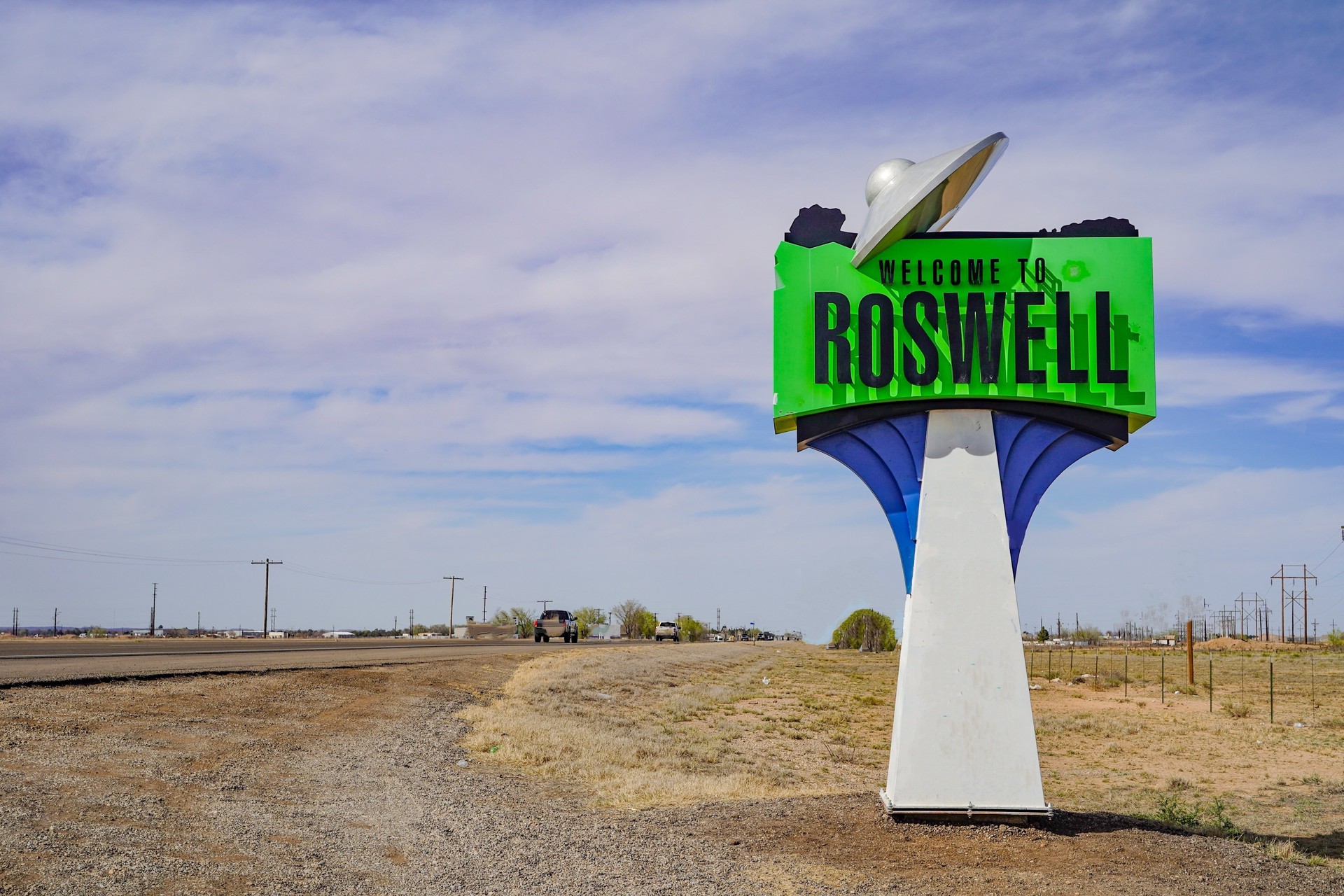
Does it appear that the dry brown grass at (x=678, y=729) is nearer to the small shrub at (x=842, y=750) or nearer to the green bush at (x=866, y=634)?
the small shrub at (x=842, y=750)

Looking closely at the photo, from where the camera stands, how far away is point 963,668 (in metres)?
10.5

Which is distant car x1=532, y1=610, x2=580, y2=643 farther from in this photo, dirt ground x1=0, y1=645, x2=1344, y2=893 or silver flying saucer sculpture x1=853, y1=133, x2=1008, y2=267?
silver flying saucer sculpture x1=853, y1=133, x2=1008, y2=267

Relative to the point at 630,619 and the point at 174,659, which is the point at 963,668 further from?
the point at 630,619

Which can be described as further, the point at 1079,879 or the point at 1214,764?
the point at 1214,764


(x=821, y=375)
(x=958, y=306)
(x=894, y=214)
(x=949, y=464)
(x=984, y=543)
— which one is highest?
(x=894, y=214)

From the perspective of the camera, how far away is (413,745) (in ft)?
55.6

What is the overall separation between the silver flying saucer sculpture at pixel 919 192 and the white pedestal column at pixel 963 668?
2.50 metres

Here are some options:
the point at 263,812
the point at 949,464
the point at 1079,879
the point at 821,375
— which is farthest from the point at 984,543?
the point at 263,812

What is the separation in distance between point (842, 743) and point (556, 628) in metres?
38.6

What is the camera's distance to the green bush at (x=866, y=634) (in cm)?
7575

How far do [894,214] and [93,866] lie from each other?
29.9 feet

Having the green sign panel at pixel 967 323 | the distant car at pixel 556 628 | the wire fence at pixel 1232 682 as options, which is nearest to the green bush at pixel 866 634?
the wire fence at pixel 1232 682

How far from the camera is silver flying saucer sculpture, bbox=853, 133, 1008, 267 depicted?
34.4ft

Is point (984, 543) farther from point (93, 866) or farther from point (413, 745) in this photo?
point (413, 745)
